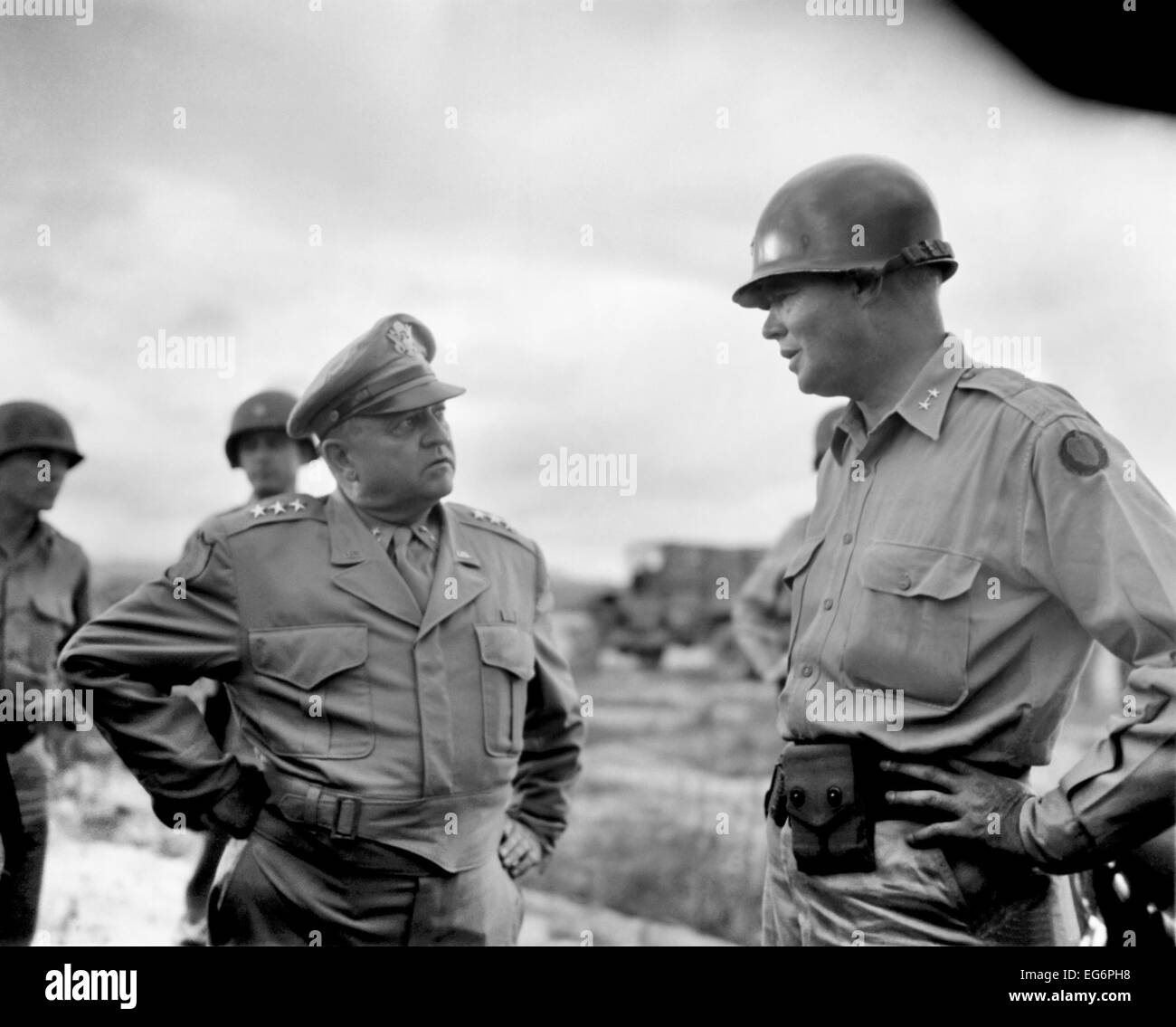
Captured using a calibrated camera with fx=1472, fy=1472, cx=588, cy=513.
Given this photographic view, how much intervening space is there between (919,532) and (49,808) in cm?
334

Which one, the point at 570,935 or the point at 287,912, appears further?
the point at 570,935

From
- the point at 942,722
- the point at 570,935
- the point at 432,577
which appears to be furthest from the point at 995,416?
the point at 570,935

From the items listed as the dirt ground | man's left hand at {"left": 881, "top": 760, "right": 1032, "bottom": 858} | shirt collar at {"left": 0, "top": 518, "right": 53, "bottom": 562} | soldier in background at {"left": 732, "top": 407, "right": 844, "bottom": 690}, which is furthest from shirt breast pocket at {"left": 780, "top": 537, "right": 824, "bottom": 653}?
shirt collar at {"left": 0, "top": 518, "right": 53, "bottom": 562}

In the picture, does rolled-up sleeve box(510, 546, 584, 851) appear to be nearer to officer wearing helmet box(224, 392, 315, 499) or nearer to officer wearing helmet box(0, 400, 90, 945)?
officer wearing helmet box(224, 392, 315, 499)

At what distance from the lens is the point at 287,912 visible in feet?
10.9

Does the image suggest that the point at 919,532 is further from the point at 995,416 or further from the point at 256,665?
the point at 256,665

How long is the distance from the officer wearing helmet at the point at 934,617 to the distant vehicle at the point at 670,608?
7528 mm

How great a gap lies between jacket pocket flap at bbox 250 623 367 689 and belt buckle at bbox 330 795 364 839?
28cm

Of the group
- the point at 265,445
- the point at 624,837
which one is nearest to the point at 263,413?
the point at 265,445

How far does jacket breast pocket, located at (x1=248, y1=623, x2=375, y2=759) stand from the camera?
3338mm

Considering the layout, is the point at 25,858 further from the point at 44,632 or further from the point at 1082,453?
the point at 1082,453

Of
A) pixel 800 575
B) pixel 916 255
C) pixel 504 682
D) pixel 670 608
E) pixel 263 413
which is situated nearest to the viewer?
pixel 916 255

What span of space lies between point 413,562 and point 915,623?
1.30 metres

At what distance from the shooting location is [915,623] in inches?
108
